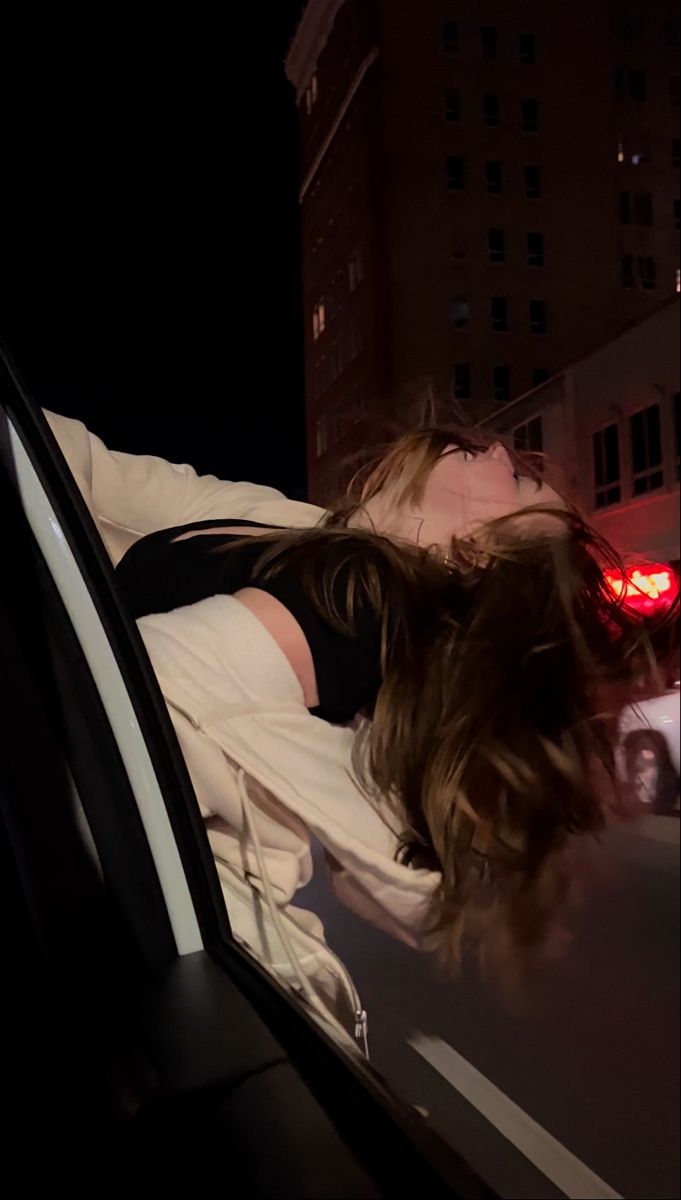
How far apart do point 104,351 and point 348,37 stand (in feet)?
1.82

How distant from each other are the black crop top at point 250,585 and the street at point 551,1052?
0.62ft

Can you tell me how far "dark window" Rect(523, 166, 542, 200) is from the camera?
3.41 feet

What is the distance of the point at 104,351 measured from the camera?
3.90ft

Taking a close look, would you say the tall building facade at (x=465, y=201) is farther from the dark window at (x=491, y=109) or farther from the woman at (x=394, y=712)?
the woman at (x=394, y=712)

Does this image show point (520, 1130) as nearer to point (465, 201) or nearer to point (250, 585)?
point (250, 585)

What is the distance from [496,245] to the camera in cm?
111

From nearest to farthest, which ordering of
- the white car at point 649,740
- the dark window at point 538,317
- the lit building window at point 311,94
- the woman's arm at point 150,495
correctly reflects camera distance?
the white car at point 649,740, the woman's arm at point 150,495, the dark window at point 538,317, the lit building window at point 311,94

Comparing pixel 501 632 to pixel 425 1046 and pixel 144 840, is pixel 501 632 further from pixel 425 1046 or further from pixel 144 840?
pixel 425 1046

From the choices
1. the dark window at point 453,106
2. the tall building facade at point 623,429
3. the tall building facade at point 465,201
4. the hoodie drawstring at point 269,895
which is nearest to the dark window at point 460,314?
the tall building facade at point 465,201

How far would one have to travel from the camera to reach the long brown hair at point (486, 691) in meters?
0.79

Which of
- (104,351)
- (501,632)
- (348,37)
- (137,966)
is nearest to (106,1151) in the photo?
(137,966)

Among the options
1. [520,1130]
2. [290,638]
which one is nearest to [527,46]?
[290,638]

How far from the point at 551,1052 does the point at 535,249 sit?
3.55 ft

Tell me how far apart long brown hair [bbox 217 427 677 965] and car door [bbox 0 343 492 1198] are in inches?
7.9
